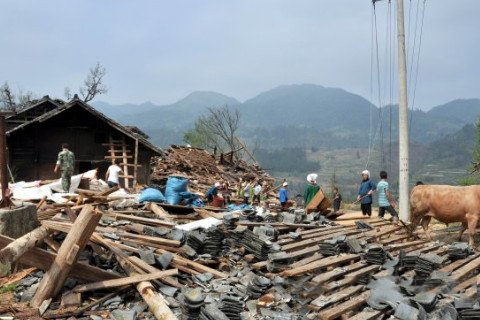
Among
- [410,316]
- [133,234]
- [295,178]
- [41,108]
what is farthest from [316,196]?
[295,178]

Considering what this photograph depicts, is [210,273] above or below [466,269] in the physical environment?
above

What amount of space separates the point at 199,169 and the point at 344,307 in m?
22.5

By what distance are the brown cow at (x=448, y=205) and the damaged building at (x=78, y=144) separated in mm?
12252

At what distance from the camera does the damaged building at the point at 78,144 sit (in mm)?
19609

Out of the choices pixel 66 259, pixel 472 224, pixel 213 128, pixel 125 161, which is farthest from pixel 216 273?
pixel 213 128

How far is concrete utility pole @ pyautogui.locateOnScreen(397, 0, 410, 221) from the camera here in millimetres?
13172

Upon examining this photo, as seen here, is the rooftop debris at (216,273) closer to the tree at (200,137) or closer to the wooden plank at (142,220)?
the wooden plank at (142,220)

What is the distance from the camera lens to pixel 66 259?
5.95 meters

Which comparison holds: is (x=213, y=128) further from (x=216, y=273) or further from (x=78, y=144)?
(x=216, y=273)

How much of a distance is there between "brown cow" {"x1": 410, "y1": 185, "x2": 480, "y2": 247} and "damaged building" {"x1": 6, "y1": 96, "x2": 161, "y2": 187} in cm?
1225

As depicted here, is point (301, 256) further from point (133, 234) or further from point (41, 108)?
point (41, 108)

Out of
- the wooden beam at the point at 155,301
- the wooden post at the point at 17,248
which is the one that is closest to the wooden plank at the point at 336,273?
the wooden beam at the point at 155,301

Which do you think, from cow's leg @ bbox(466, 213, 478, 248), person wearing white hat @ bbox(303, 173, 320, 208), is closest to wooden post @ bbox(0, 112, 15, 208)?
person wearing white hat @ bbox(303, 173, 320, 208)

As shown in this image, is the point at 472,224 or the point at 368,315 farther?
the point at 472,224
